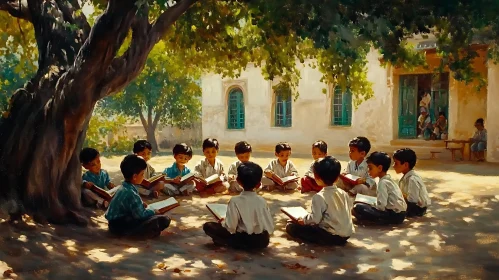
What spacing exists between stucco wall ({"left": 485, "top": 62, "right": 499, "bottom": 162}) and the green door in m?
3.75

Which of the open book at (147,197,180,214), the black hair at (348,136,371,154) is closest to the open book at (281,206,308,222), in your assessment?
the open book at (147,197,180,214)

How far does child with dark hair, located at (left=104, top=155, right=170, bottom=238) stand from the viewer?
607 centimetres

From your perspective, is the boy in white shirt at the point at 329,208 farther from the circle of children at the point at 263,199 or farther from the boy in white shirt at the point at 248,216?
the boy in white shirt at the point at 248,216

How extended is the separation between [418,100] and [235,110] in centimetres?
892

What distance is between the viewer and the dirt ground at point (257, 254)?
197 inches

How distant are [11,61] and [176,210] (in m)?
23.2

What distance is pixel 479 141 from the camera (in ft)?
56.7

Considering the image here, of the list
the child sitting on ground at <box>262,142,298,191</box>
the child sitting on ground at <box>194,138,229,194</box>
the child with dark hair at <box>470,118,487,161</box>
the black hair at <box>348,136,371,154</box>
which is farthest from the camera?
the child with dark hair at <box>470,118,487,161</box>

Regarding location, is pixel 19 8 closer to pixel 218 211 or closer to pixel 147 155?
pixel 147 155

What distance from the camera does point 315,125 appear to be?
892 inches

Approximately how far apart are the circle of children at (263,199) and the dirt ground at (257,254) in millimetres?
176

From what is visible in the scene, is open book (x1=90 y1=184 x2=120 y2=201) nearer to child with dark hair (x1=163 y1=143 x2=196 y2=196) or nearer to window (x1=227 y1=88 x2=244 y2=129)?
child with dark hair (x1=163 y1=143 x2=196 y2=196)

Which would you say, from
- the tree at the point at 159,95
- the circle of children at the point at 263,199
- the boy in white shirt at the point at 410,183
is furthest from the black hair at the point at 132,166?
the tree at the point at 159,95

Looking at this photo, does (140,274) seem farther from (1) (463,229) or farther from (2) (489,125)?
(2) (489,125)
